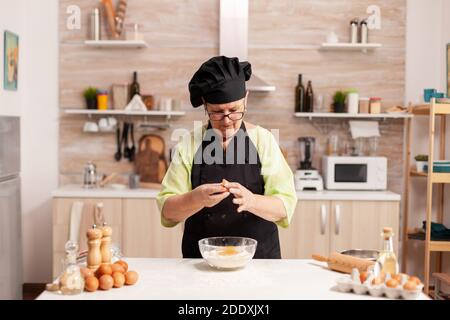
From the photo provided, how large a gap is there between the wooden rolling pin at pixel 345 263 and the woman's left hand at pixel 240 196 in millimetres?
365

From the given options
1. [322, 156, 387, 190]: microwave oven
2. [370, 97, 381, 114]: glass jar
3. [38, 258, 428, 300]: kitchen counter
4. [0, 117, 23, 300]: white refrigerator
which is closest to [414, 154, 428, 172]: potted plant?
[322, 156, 387, 190]: microwave oven

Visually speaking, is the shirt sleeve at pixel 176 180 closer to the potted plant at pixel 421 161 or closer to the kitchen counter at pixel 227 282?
the kitchen counter at pixel 227 282

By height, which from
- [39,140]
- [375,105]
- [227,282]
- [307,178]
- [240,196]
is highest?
[375,105]

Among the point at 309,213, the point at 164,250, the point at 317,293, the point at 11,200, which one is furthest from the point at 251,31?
the point at 317,293

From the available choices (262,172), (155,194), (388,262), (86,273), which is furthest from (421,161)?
(86,273)

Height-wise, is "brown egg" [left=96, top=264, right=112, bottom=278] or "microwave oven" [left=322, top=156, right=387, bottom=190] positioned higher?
"microwave oven" [left=322, top=156, right=387, bottom=190]

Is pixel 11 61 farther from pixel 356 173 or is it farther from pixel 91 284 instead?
pixel 91 284

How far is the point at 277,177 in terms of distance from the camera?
245 centimetres

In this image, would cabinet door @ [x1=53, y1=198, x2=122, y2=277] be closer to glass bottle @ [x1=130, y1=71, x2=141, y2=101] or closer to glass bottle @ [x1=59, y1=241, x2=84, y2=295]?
glass bottle @ [x1=130, y1=71, x2=141, y2=101]

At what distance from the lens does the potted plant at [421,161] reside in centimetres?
457

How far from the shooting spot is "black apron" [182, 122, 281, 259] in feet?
8.20

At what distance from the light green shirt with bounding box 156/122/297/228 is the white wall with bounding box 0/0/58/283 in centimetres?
282

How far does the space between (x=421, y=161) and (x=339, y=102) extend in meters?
0.79

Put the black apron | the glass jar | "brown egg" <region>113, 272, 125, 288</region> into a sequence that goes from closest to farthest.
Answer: "brown egg" <region>113, 272, 125, 288</region>, the black apron, the glass jar
